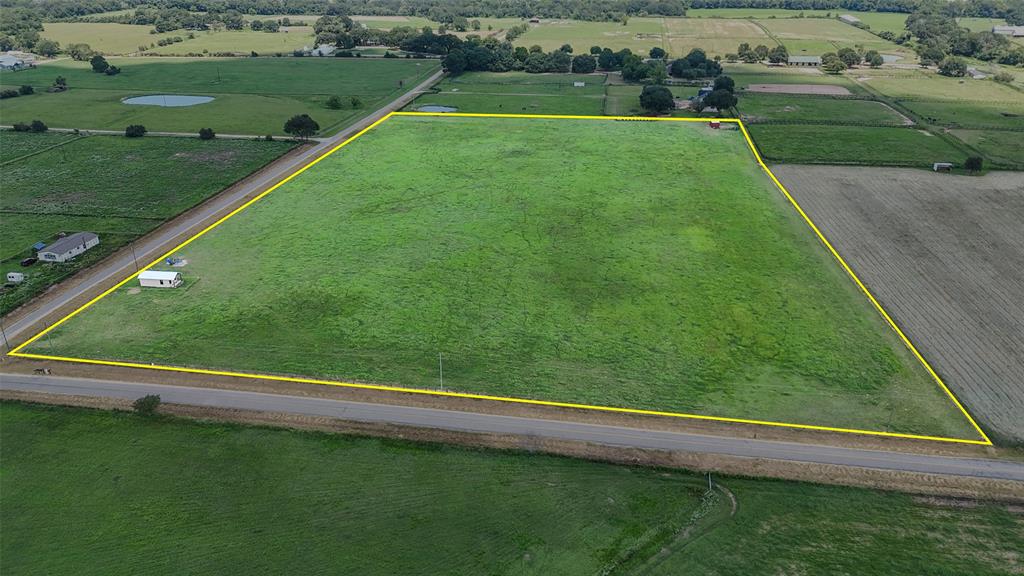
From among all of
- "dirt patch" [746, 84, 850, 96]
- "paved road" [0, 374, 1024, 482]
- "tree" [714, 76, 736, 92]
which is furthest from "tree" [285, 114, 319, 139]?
"dirt patch" [746, 84, 850, 96]

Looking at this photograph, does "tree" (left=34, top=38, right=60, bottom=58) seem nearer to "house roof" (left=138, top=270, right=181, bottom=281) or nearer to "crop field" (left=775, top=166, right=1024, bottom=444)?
"house roof" (left=138, top=270, right=181, bottom=281)

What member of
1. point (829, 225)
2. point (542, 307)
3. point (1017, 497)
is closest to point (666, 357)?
point (542, 307)

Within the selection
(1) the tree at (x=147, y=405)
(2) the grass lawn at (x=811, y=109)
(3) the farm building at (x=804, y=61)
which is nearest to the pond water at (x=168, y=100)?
(1) the tree at (x=147, y=405)

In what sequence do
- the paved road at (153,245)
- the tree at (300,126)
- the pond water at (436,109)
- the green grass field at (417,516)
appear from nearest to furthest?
1. the green grass field at (417,516)
2. the paved road at (153,245)
3. the tree at (300,126)
4. the pond water at (436,109)

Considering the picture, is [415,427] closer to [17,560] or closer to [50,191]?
[17,560]

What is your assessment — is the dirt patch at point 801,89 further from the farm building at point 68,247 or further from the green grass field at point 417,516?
the farm building at point 68,247

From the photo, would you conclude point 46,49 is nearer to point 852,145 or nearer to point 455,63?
point 455,63
